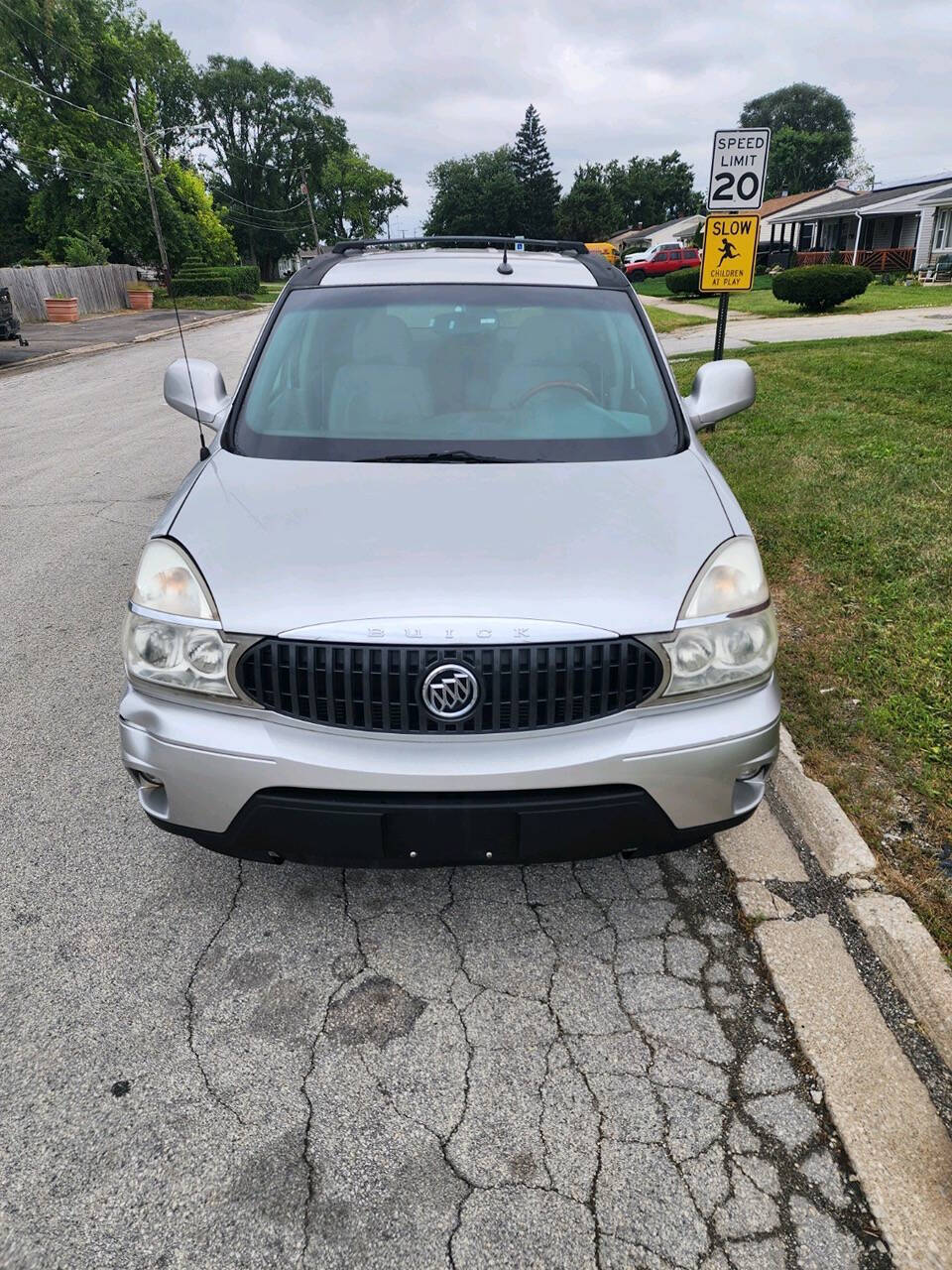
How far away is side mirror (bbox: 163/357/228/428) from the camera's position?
3701mm

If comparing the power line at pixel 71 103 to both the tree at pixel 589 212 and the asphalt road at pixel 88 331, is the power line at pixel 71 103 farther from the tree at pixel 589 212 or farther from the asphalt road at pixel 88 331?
the tree at pixel 589 212

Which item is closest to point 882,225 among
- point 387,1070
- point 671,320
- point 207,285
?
point 671,320

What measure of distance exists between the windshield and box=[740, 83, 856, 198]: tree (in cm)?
9960

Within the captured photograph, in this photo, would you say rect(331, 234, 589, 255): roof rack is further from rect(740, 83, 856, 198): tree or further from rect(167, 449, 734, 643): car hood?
rect(740, 83, 856, 198): tree

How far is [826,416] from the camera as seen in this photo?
861 centimetres

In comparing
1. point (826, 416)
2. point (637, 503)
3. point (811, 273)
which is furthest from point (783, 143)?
point (637, 503)

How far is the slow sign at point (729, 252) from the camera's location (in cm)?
770

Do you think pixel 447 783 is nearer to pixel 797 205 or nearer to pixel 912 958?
pixel 912 958

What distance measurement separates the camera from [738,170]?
7363 millimetres

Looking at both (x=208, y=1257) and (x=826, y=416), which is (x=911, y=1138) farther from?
(x=826, y=416)

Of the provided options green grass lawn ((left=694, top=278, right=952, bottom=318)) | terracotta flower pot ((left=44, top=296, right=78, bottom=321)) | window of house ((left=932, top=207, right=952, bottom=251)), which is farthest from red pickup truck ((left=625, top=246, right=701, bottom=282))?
terracotta flower pot ((left=44, top=296, right=78, bottom=321))

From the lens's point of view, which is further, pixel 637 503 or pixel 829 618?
pixel 829 618

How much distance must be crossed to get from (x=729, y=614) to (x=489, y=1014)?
1.25m

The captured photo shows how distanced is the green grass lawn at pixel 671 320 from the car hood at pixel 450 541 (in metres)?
18.5
